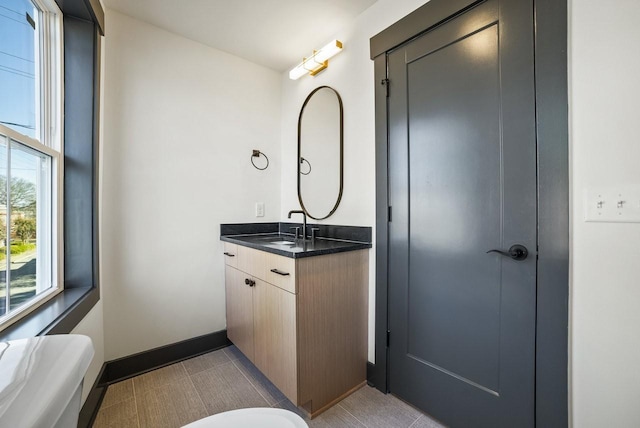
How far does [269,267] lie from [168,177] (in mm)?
1094

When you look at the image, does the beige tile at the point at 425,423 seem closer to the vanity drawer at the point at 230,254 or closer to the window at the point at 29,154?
the vanity drawer at the point at 230,254

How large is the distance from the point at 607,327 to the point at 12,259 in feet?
7.58

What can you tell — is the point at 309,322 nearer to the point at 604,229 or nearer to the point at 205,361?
the point at 205,361

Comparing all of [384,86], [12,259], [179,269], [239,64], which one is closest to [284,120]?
[239,64]

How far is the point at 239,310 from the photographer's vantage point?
201cm

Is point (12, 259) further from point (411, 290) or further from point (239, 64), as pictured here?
point (239, 64)

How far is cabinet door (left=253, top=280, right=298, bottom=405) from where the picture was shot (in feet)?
4.73

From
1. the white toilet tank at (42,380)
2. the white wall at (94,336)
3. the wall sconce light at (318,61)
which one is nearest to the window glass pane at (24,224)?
the white wall at (94,336)

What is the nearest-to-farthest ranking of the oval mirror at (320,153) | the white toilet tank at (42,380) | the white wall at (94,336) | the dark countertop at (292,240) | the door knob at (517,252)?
the white toilet tank at (42,380) → the door knob at (517,252) → the white wall at (94,336) → the dark countertop at (292,240) → the oval mirror at (320,153)

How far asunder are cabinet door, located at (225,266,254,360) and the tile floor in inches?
7.8

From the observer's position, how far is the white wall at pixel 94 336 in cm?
141

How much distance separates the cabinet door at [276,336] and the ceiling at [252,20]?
70.5 inches

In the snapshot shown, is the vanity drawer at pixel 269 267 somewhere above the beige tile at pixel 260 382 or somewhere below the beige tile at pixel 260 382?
above

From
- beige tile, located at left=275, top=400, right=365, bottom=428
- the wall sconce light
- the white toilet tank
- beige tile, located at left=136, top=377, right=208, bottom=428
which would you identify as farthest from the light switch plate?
beige tile, located at left=136, top=377, right=208, bottom=428
